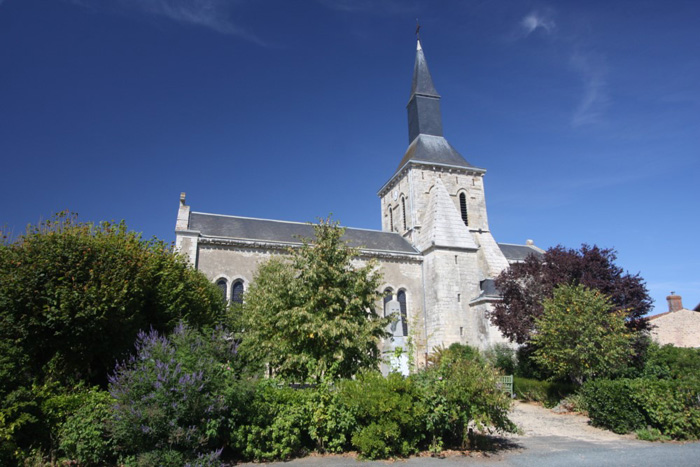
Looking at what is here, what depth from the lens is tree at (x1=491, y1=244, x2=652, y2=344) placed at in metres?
16.3

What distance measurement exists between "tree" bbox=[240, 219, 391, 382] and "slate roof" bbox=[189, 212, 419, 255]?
11.3 m

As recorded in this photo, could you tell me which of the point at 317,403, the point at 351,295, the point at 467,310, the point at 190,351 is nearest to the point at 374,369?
the point at 351,295

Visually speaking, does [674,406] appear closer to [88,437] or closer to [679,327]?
[88,437]

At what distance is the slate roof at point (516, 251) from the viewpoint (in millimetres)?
32875

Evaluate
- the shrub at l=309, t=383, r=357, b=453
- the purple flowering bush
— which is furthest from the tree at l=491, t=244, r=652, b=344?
the purple flowering bush

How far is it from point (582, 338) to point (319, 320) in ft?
28.2

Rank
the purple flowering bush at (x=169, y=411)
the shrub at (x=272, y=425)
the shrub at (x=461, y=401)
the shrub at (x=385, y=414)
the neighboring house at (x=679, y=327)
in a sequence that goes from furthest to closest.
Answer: the neighboring house at (x=679, y=327) < the shrub at (x=461, y=401) < the shrub at (x=385, y=414) < the shrub at (x=272, y=425) < the purple flowering bush at (x=169, y=411)

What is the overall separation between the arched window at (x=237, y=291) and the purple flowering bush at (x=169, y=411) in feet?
50.8

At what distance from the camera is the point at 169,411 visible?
630 centimetres

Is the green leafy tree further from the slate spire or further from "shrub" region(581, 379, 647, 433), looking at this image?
the slate spire

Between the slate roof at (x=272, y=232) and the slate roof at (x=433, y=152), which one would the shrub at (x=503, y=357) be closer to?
the slate roof at (x=272, y=232)

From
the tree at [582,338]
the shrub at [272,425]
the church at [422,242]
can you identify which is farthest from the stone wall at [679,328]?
the shrub at [272,425]

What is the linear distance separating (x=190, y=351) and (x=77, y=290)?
12.1ft

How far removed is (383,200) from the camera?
1396 inches
